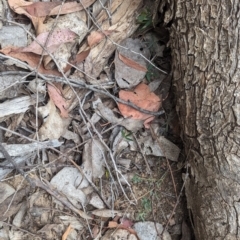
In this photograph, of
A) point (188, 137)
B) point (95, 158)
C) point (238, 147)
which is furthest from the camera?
point (95, 158)

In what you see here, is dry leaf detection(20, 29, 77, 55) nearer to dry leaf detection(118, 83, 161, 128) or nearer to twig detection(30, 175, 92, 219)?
dry leaf detection(118, 83, 161, 128)

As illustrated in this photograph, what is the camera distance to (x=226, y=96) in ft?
5.25

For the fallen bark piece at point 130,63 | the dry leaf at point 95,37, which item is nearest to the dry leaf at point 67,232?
the fallen bark piece at point 130,63

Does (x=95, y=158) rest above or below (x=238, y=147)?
below

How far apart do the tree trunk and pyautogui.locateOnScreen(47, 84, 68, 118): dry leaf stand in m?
0.47

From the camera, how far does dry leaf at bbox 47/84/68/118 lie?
186cm

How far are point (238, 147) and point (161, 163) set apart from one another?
1.48 feet

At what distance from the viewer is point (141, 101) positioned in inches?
76.2

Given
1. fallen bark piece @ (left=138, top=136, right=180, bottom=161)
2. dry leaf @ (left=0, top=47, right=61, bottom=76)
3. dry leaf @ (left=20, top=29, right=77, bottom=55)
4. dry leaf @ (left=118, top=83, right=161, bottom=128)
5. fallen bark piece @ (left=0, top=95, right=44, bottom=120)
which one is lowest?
fallen bark piece @ (left=138, top=136, right=180, bottom=161)

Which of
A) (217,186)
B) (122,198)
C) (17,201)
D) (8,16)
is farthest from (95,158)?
(8,16)

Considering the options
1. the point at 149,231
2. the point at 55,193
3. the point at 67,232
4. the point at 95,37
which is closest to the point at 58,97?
the point at 95,37

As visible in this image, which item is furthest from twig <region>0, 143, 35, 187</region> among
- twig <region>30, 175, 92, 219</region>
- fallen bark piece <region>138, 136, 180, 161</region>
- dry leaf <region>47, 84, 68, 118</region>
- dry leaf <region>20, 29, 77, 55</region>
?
fallen bark piece <region>138, 136, 180, 161</region>

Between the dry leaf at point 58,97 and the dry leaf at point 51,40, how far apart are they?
14 cm

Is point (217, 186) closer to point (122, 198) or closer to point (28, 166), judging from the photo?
point (122, 198)
